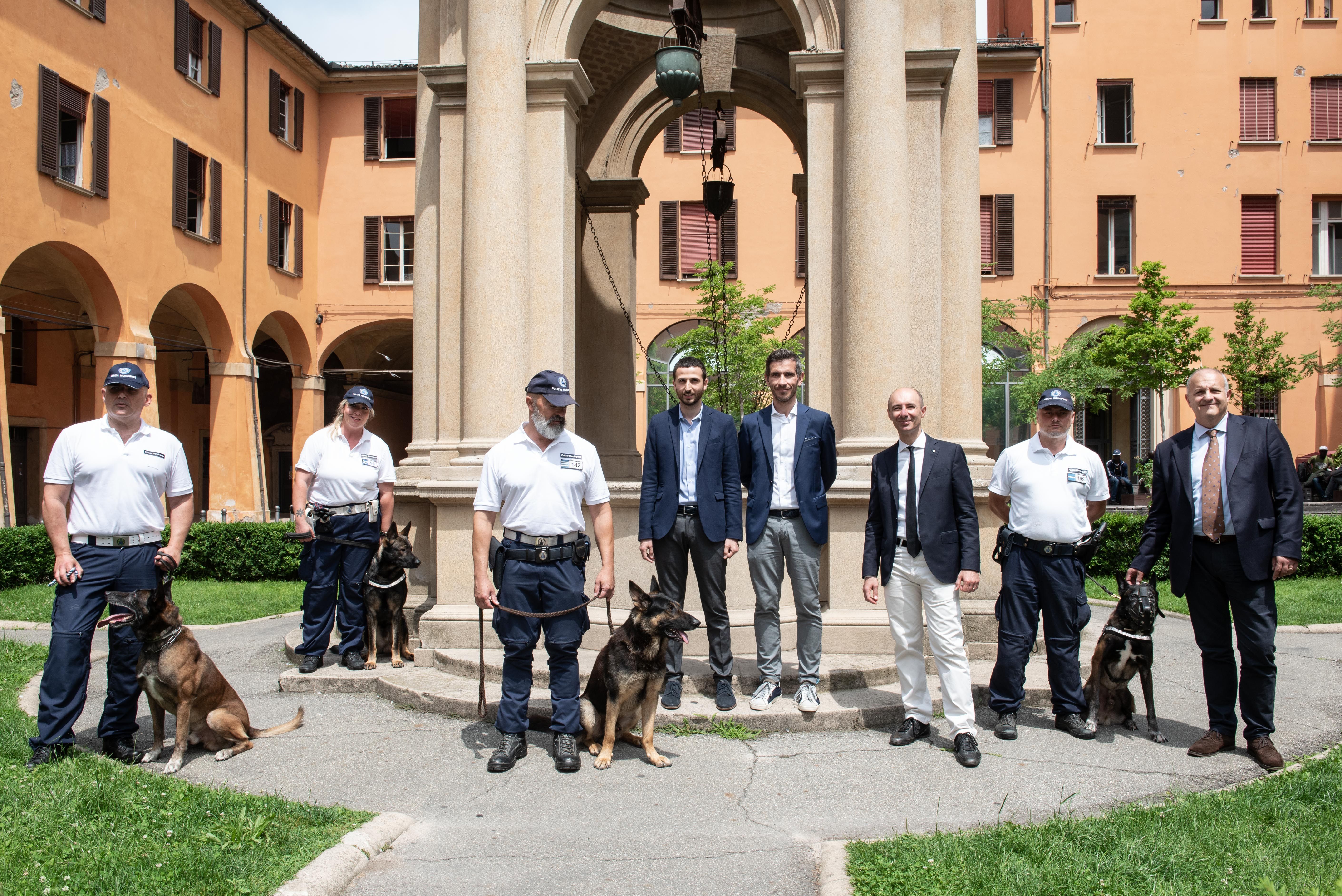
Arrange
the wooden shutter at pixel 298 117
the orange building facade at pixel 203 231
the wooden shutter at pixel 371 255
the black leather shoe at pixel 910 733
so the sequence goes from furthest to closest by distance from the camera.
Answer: the wooden shutter at pixel 371 255 < the wooden shutter at pixel 298 117 < the orange building facade at pixel 203 231 < the black leather shoe at pixel 910 733

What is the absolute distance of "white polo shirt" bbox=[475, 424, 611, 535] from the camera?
16.5ft

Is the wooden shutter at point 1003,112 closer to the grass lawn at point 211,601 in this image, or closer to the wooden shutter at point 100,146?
the wooden shutter at point 100,146

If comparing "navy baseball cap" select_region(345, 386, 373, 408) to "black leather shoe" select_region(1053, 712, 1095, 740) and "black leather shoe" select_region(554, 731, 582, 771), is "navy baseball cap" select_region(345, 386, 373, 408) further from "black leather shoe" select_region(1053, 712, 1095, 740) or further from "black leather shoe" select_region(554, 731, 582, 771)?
"black leather shoe" select_region(1053, 712, 1095, 740)

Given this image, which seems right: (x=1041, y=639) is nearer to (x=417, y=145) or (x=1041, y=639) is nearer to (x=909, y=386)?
(x=909, y=386)

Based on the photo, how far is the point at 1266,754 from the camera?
16.3 feet

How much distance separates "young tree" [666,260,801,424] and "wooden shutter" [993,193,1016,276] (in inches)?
377

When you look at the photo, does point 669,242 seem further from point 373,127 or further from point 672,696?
point 672,696

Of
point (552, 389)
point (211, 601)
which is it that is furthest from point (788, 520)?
point (211, 601)

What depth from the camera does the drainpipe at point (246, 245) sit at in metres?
24.8

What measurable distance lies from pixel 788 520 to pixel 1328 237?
103ft

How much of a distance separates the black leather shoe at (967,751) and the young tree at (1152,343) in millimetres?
22590

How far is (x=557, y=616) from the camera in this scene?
16.5 feet

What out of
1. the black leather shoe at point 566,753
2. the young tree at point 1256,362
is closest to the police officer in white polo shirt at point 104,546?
the black leather shoe at point 566,753

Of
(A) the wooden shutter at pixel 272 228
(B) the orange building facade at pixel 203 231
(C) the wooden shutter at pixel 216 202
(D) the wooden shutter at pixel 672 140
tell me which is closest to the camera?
(B) the orange building facade at pixel 203 231
